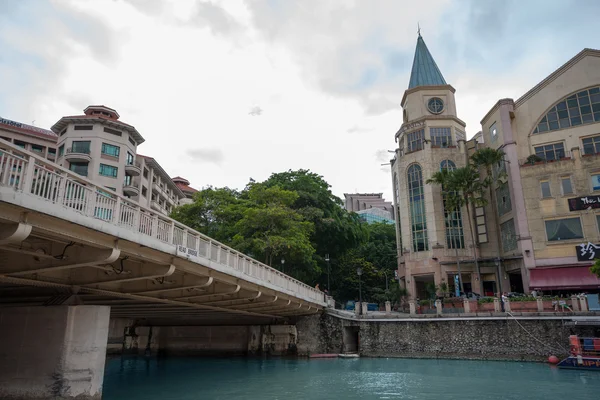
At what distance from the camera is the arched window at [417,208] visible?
4497cm

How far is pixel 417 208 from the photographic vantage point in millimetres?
45906

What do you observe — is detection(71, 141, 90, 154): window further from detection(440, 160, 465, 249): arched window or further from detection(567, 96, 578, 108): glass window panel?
detection(567, 96, 578, 108): glass window panel

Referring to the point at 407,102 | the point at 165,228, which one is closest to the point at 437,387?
the point at 165,228

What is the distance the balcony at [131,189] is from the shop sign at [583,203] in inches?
1873

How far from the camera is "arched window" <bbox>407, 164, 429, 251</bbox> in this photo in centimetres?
4497

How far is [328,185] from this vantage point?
171ft

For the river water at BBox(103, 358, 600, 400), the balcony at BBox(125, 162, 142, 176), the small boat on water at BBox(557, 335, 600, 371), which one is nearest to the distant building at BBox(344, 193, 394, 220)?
the balcony at BBox(125, 162, 142, 176)

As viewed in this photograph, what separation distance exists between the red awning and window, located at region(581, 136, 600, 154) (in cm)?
1009

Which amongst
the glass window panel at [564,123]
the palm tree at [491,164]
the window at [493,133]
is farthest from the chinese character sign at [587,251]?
the window at [493,133]

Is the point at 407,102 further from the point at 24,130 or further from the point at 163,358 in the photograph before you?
the point at 24,130

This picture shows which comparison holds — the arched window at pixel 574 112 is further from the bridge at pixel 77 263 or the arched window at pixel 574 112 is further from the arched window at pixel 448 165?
the bridge at pixel 77 263

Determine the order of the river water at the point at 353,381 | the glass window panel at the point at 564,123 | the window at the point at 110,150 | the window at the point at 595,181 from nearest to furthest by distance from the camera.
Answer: the river water at the point at 353,381
the window at the point at 595,181
the glass window panel at the point at 564,123
the window at the point at 110,150

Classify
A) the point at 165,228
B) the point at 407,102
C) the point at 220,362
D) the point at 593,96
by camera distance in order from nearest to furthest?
the point at 165,228 → the point at 220,362 → the point at 593,96 → the point at 407,102

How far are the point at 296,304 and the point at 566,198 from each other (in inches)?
957
